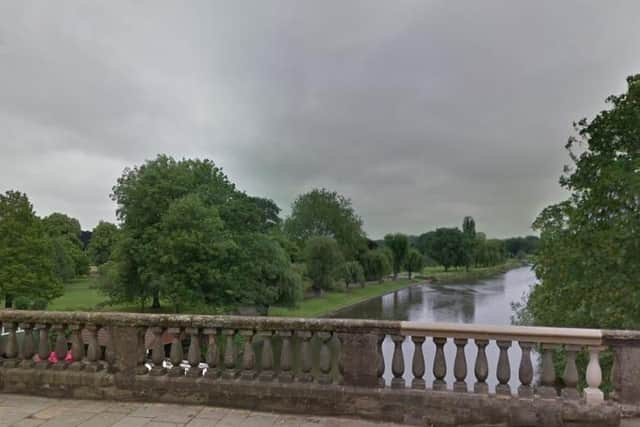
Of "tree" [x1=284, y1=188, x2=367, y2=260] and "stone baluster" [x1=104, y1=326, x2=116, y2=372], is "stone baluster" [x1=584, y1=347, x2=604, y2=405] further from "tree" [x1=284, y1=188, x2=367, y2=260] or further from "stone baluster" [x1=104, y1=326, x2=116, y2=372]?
"tree" [x1=284, y1=188, x2=367, y2=260]

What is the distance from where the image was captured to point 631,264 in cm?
752

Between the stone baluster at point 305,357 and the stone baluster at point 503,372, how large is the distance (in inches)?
60.4

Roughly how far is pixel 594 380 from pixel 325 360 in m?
2.09

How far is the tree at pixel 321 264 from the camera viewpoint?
37188mm

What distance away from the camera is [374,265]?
51281mm

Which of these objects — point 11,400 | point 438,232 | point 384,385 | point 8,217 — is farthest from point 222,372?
point 438,232

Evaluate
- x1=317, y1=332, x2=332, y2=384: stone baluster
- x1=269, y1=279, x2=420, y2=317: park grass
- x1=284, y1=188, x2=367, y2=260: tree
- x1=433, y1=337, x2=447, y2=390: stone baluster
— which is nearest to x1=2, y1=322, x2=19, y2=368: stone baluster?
x1=317, y1=332, x2=332, y2=384: stone baluster

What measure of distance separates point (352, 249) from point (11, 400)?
48.3 m

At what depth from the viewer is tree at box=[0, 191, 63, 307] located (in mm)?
18812

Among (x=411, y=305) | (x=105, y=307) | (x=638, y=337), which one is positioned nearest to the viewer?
(x=638, y=337)

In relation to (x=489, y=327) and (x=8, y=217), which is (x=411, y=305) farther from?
(x=489, y=327)

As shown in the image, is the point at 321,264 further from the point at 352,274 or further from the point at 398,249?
the point at 398,249

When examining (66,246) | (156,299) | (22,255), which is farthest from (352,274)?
(22,255)

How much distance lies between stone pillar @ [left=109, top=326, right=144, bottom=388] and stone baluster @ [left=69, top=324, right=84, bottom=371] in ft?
1.09
